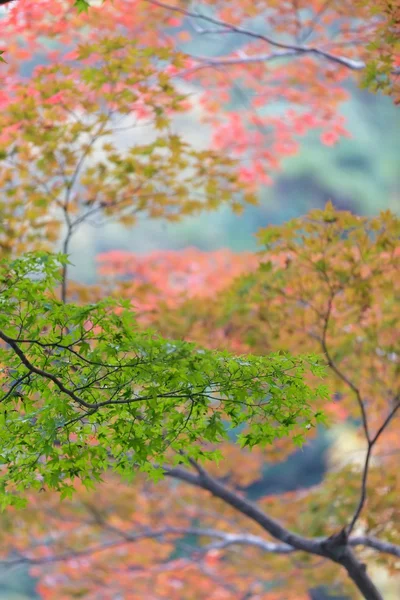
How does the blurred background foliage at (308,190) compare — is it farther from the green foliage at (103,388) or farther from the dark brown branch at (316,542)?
the green foliage at (103,388)

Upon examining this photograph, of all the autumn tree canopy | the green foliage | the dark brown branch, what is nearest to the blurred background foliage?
the autumn tree canopy

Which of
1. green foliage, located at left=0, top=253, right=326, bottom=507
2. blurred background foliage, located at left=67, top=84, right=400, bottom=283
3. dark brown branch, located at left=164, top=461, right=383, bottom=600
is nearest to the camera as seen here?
green foliage, located at left=0, top=253, right=326, bottom=507

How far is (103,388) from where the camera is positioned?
2.05 metres

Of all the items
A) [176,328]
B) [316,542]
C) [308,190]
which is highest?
[308,190]

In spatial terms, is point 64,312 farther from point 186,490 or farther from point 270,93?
point 186,490

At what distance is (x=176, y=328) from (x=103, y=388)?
2633 millimetres

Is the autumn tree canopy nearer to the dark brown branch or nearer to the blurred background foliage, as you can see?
the dark brown branch

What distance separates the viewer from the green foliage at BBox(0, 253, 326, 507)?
6.62 ft

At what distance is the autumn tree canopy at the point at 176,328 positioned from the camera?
2.09 meters

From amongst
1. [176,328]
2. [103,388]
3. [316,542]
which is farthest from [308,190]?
[103,388]

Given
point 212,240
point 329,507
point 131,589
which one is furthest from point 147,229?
point 329,507

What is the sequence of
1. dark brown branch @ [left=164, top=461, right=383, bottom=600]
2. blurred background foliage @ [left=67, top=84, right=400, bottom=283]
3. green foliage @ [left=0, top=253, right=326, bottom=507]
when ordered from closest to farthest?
green foliage @ [left=0, top=253, right=326, bottom=507], dark brown branch @ [left=164, top=461, right=383, bottom=600], blurred background foliage @ [left=67, top=84, right=400, bottom=283]

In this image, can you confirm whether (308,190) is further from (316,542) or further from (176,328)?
(316,542)

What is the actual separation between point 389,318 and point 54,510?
4.38 metres
